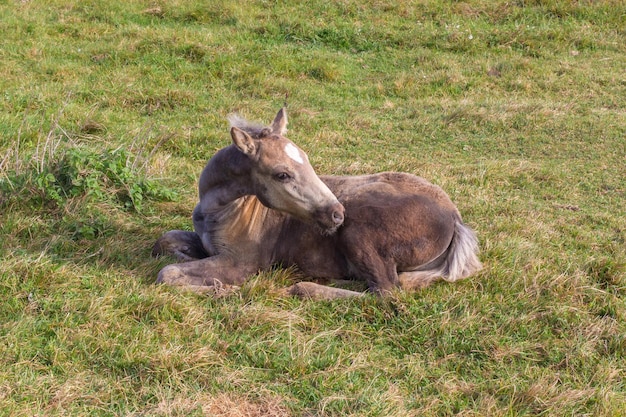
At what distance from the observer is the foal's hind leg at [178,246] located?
5500mm

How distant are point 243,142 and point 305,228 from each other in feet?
3.02

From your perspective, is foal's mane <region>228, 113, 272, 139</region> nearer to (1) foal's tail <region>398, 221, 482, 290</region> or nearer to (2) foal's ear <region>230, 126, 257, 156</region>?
(2) foal's ear <region>230, 126, 257, 156</region>

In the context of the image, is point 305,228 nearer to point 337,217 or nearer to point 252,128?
point 337,217

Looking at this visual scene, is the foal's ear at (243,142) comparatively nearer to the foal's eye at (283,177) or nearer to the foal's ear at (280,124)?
the foal's eye at (283,177)

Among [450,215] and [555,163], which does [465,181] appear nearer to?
[555,163]

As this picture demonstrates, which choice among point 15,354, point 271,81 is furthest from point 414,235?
point 271,81

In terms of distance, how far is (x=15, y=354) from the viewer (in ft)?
13.2

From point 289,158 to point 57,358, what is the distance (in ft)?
6.36

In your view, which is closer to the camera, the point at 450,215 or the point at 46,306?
the point at 46,306

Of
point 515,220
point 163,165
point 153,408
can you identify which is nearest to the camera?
point 153,408

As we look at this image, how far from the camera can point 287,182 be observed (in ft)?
15.6

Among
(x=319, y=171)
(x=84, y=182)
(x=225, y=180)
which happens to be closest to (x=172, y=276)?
(x=225, y=180)

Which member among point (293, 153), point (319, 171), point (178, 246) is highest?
point (293, 153)

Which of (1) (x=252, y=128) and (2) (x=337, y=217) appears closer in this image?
(2) (x=337, y=217)
